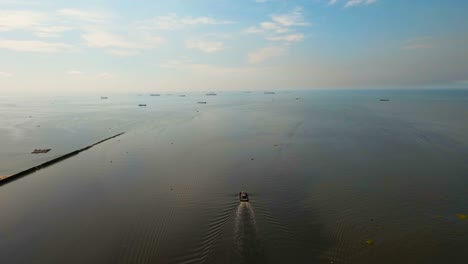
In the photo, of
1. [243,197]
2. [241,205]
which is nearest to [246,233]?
[241,205]

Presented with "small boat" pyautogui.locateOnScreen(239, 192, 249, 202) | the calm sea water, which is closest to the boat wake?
the calm sea water

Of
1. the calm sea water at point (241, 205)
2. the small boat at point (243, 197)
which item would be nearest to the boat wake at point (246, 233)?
the calm sea water at point (241, 205)

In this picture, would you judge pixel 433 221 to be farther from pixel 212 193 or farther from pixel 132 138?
pixel 132 138

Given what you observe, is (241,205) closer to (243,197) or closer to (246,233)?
(243,197)

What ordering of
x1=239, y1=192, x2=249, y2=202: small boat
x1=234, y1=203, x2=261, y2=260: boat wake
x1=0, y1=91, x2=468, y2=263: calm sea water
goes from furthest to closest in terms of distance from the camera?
x1=239, y1=192, x2=249, y2=202: small boat < x1=0, y1=91, x2=468, y2=263: calm sea water < x1=234, y1=203, x2=261, y2=260: boat wake

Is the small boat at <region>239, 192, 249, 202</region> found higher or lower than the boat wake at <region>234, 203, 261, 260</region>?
higher

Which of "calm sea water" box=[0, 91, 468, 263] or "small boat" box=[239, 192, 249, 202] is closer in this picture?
"calm sea water" box=[0, 91, 468, 263]

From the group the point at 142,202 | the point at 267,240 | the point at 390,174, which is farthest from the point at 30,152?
the point at 390,174

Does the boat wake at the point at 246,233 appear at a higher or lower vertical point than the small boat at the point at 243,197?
lower

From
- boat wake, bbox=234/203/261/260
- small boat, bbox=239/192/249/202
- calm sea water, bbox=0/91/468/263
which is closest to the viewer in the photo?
boat wake, bbox=234/203/261/260

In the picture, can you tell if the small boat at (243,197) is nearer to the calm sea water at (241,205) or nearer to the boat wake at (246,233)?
the calm sea water at (241,205)

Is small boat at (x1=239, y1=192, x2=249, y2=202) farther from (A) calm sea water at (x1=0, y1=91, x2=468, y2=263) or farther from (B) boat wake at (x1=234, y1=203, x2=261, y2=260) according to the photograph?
(B) boat wake at (x1=234, y1=203, x2=261, y2=260)
